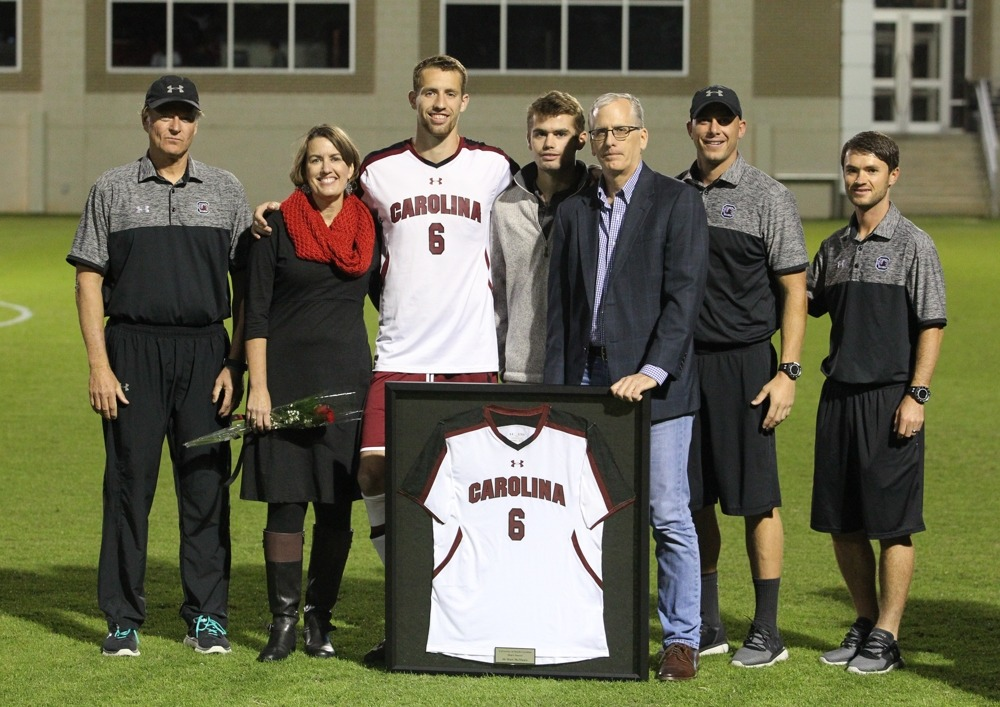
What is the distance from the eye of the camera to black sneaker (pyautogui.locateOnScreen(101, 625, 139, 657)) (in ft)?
19.1

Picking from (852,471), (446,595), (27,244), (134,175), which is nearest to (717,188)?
(852,471)

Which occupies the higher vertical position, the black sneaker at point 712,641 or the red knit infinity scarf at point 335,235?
the red knit infinity scarf at point 335,235

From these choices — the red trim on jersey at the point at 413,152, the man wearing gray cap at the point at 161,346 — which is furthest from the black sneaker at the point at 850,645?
the man wearing gray cap at the point at 161,346

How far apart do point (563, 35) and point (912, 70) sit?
1010 centimetres

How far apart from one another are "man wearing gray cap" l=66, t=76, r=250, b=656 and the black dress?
0.78 feet

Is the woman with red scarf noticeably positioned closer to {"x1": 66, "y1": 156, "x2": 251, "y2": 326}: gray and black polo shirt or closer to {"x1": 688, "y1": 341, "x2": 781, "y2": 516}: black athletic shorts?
{"x1": 66, "y1": 156, "x2": 251, "y2": 326}: gray and black polo shirt

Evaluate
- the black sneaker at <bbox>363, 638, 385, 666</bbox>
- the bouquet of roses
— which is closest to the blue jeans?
the bouquet of roses

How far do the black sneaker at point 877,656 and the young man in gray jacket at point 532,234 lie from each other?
155 cm

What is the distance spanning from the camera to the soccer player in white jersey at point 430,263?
18.7 ft

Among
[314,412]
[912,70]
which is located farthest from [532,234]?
[912,70]

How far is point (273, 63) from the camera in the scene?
1453 inches

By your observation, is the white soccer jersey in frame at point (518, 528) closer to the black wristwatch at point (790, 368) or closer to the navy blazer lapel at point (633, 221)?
the navy blazer lapel at point (633, 221)

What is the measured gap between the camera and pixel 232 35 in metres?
37.0

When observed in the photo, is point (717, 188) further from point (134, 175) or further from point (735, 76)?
point (735, 76)
